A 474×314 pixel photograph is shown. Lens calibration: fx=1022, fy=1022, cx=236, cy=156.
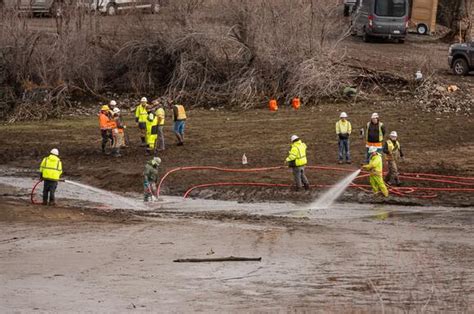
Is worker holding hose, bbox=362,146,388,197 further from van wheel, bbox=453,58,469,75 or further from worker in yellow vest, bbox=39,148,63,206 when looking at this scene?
van wheel, bbox=453,58,469,75

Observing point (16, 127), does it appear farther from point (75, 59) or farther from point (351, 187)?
point (351, 187)

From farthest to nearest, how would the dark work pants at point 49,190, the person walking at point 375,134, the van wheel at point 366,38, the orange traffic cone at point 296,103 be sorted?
the van wheel at point 366,38, the orange traffic cone at point 296,103, the person walking at point 375,134, the dark work pants at point 49,190

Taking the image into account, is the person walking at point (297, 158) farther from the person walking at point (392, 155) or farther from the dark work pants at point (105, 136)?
the dark work pants at point (105, 136)

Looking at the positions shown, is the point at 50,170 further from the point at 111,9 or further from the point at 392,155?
the point at 111,9

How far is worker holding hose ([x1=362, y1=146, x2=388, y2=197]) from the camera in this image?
25.3 meters

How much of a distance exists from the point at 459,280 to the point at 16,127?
2284cm

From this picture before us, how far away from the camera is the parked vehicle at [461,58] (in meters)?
40.7

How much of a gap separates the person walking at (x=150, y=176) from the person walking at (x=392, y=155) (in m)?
5.86

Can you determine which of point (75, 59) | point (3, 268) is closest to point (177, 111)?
point (75, 59)

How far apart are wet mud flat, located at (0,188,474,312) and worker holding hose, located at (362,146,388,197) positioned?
55cm

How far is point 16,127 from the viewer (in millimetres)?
36906

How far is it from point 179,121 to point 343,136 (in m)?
5.82

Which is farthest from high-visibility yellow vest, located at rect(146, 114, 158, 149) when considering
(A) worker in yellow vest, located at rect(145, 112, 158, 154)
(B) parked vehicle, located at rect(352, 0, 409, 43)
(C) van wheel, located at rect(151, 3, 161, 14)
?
(B) parked vehicle, located at rect(352, 0, 409, 43)

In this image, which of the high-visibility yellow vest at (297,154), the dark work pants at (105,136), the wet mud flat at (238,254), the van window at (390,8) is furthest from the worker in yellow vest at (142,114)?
the van window at (390,8)
